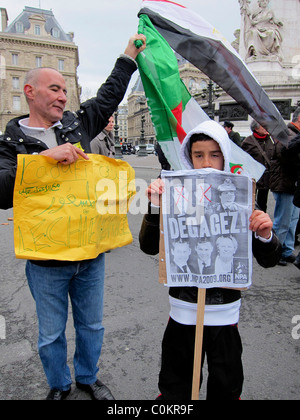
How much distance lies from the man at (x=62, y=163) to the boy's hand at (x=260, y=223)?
38.5 inches

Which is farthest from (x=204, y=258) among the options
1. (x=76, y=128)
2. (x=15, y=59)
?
(x=15, y=59)

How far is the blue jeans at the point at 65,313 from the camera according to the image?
1.95 metres

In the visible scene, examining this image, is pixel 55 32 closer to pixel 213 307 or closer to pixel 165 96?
pixel 165 96

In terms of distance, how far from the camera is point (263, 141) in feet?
17.6

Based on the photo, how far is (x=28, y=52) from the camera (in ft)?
196

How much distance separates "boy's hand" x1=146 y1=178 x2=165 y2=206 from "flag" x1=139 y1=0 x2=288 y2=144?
3.16ft

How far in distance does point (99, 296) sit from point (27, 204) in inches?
29.6

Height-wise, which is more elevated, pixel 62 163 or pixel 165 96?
pixel 165 96

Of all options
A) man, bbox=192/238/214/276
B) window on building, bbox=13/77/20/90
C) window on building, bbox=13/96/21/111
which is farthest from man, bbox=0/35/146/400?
window on building, bbox=13/77/20/90

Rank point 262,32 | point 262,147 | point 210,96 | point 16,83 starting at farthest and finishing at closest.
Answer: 1. point 16,83
2. point 262,32
3. point 210,96
4. point 262,147

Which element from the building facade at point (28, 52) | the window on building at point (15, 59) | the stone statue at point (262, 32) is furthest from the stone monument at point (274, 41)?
the window on building at point (15, 59)

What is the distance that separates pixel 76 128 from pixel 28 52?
6731cm

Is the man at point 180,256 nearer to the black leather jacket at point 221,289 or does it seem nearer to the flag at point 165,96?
the black leather jacket at point 221,289

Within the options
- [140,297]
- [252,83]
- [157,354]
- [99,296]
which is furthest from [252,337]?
[252,83]
